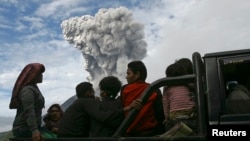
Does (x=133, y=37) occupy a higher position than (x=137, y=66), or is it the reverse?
(x=133, y=37)

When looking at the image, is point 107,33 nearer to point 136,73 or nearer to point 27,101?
point 27,101

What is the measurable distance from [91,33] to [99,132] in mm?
99358

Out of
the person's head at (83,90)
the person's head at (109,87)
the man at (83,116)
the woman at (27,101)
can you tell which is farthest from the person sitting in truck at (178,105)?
the woman at (27,101)

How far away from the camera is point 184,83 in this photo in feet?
9.86

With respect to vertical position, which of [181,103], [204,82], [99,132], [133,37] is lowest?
[99,132]

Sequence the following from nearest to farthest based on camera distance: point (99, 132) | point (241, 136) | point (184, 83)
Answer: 1. point (241, 136)
2. point (184, 83)
3. point (99, 132)

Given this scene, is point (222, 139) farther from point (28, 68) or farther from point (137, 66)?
point (28, 68)

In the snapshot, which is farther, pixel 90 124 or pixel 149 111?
pixel 90 124

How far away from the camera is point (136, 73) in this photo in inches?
141

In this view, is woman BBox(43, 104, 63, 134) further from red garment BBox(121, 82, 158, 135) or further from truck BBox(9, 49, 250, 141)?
truck BBox(9, 49, 250, 141)

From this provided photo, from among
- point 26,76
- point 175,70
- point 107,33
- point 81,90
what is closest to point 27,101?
point 26,76

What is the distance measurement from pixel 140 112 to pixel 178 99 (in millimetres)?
362

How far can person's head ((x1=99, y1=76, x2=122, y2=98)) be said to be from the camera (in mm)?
3662

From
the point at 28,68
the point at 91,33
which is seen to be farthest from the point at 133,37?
the point at 28,68
